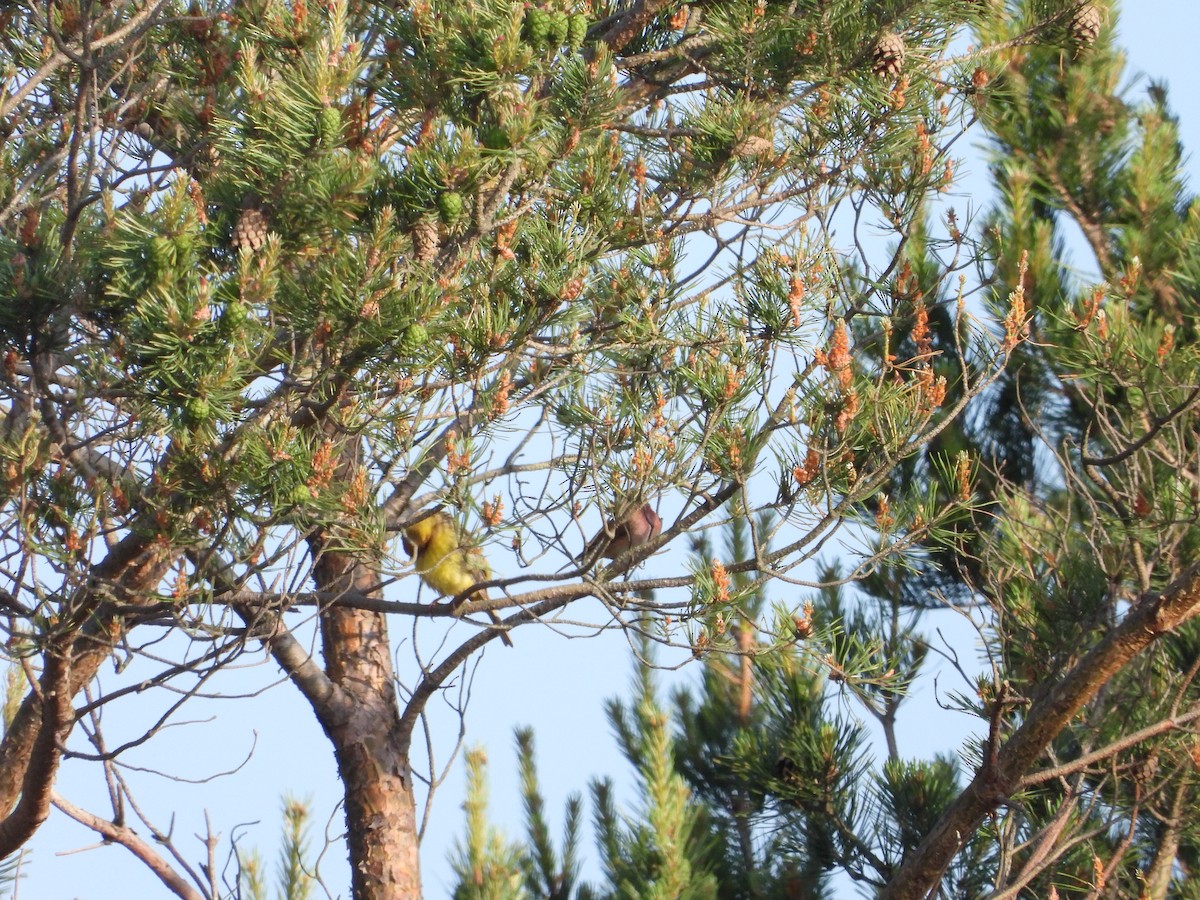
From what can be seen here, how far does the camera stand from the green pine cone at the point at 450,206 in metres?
1.75

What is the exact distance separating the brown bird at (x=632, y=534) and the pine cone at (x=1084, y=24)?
1.23 meters

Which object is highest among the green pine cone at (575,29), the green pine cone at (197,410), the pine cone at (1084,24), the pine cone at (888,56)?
the pine cone at (1084,24)

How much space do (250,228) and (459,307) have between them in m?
0.32

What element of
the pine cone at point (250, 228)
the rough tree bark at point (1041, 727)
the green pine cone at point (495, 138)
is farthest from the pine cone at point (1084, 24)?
the pine cone at point (250, 228)

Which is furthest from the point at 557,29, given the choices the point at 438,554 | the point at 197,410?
the point at 438,554

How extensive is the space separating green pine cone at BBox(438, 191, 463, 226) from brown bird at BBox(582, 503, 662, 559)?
20.0 inches

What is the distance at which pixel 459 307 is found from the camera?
193cm

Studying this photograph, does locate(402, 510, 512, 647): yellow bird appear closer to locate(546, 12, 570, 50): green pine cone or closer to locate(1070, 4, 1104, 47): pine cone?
locate(546, 12, 570, 50): green pine cone

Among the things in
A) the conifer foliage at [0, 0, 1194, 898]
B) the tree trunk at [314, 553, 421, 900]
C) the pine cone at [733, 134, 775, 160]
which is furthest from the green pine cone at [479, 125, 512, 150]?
the tree trunk at [314, 553, 421, 900]

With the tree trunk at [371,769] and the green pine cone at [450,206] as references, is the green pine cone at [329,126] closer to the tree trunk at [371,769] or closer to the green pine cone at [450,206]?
the green pine cone at [450,206]

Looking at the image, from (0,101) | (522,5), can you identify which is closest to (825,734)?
(522,5)

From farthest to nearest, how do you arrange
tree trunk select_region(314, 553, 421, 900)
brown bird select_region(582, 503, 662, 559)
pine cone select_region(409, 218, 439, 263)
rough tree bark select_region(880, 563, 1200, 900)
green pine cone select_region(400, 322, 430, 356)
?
tree trunk select_region(314, 553, 421, 900)
rough tree bark select_region(880, 563, 1200, 900)
brown bird select_region(582, 503, 662, 559)
pine cone select_region(409, 218, 439, 263)
green pine cone select_region(400, 322, 430, 356)

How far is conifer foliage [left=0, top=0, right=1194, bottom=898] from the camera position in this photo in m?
1.73

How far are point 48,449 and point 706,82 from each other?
133 cm
